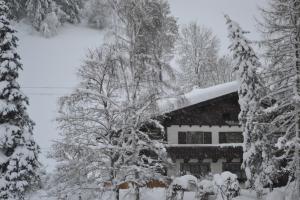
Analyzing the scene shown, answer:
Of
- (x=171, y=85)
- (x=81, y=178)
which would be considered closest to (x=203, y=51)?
(x=171, y=85)

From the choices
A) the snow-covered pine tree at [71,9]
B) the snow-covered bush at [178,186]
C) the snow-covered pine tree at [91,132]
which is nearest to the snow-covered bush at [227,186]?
the snow-covered bush at [178,186]

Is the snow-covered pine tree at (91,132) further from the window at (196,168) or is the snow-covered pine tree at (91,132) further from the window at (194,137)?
the window at (196,168)

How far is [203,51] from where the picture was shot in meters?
49.6

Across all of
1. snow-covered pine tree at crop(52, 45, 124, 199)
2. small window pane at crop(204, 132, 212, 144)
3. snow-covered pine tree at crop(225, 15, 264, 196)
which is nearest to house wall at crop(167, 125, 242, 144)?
small window pane at crop(204, 132, 212, 144)

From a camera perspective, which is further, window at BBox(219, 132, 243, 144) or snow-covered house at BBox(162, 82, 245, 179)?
window at BBox(219, 132, 243, 144)

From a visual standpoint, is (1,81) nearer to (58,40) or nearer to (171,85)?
(171,85)

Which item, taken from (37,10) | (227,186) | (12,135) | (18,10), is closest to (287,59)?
(227,186)

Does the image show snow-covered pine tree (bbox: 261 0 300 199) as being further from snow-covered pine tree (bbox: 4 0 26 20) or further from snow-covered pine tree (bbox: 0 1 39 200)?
snow-covered pine tree (bbox: 4 0 26 20)

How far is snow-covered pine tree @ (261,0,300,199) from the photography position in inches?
753

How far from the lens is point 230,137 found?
30984mm

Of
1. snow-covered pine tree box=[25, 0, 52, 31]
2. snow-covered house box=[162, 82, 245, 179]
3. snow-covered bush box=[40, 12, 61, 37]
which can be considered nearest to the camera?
snow-covered house box=[162, 82, 245, 179]

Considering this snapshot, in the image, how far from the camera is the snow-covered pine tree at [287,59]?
19125 millimetres

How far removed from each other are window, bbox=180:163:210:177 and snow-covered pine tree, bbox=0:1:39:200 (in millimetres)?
12831

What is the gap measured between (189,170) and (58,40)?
42.6 metres
